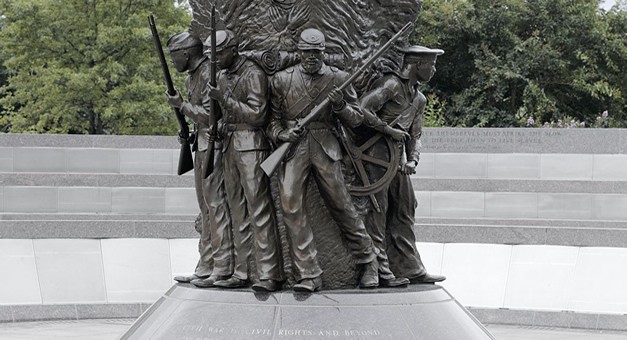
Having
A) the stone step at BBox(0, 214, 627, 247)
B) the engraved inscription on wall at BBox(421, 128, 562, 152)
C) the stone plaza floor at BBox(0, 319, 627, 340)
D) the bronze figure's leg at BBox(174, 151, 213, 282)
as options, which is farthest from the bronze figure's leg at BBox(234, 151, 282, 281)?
the engraved inscription on wall at BBox(421, 128, 562, 152)

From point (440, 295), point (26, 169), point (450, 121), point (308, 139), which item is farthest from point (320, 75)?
point (450, 121)

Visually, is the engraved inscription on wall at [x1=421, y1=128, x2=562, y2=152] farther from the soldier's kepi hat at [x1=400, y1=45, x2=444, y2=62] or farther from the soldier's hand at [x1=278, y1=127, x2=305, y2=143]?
the soldier's hand at [x1=278, y1=127, x2=305, y2=143]

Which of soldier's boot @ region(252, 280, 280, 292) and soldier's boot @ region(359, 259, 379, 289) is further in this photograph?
soldier's boot @ region(359, 259, 379, 289)

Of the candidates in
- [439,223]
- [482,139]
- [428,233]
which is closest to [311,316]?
[428,233]

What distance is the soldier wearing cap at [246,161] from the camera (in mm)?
9195

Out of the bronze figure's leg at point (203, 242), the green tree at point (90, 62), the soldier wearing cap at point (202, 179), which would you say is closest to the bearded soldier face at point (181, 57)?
the soldier wearing cap at point (202, 179)

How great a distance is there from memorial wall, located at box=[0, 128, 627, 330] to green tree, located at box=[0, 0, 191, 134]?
441 inches

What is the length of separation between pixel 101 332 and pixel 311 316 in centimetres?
498

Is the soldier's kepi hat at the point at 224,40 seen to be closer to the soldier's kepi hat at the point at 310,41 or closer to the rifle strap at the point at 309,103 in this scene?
the soldier's kepi hat at the point at 310,41

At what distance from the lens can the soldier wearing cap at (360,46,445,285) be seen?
31.7 feet

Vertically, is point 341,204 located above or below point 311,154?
below

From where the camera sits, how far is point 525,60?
34.4 m

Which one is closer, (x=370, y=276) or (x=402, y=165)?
(x=370, y=276)

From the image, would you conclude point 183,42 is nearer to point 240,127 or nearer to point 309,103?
point 240,127
